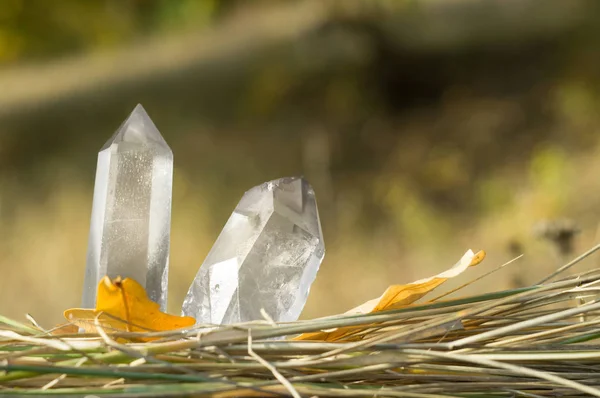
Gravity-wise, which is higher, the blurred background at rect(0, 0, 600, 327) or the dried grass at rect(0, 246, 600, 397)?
the blurred background at rect(0, 0, 600, 327)

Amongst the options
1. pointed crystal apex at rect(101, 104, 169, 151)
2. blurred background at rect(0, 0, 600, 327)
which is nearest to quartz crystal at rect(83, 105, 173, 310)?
pointed crystal apex at rect(101, 104, 169, 151)

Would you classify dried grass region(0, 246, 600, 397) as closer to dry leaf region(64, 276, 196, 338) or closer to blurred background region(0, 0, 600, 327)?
dry leaf region(64, 276, 196, 338)

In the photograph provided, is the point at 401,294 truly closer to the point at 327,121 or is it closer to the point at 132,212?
the point at 132,212

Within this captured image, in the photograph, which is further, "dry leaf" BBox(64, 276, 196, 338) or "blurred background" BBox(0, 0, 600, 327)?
"blurred background" BBox(0, 0, 600, 327)

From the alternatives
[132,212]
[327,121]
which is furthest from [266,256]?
[327,121]

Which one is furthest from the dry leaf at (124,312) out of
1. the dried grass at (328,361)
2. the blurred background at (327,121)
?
the blurred background at (327,121)

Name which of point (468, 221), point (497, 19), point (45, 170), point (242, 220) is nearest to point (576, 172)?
point (468, 221)

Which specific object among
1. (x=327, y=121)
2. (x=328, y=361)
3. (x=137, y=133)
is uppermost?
(x=327, y=121)
